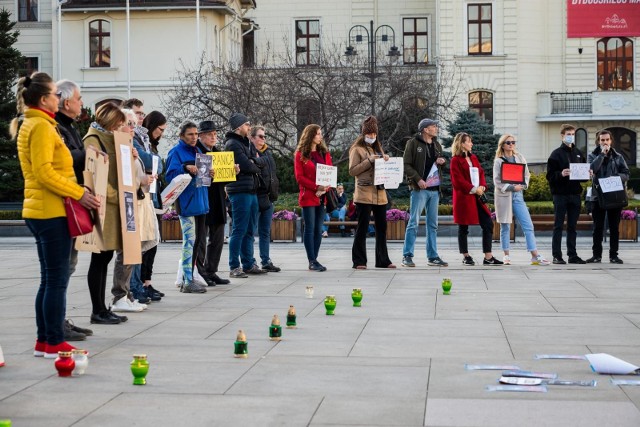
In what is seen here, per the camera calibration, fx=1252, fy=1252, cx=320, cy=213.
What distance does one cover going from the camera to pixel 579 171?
1742 cm

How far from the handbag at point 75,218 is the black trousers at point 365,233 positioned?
8335 mm

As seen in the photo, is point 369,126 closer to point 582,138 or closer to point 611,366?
point 611,366

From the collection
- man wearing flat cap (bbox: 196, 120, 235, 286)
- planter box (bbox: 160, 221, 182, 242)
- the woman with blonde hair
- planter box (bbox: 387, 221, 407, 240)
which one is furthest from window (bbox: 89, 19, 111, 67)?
man wearing flat cap (bbox: 196, 120, 235, 286)

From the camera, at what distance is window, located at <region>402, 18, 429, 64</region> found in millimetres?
61594

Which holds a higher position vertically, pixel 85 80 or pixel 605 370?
pixel 85 80

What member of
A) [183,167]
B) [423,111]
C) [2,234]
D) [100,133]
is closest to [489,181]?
[423,111]

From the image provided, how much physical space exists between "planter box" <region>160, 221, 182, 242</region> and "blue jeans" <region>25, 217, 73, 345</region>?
62.0ft

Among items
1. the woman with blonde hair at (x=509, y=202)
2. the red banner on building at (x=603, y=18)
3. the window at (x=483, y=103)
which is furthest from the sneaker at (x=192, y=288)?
the window at (x=483, y=103)

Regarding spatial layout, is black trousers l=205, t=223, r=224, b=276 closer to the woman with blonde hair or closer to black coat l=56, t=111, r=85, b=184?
black coat l=56, t=111, r=85, b=184

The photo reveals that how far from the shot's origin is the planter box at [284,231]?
1067 inches

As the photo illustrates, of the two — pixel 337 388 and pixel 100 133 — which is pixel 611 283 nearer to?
pixel 100 133

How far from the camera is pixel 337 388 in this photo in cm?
756

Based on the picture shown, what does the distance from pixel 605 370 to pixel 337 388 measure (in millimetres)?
1736

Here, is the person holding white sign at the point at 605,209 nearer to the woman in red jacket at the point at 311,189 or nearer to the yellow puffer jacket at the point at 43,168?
the woman in red jacket at the point at 311,189
